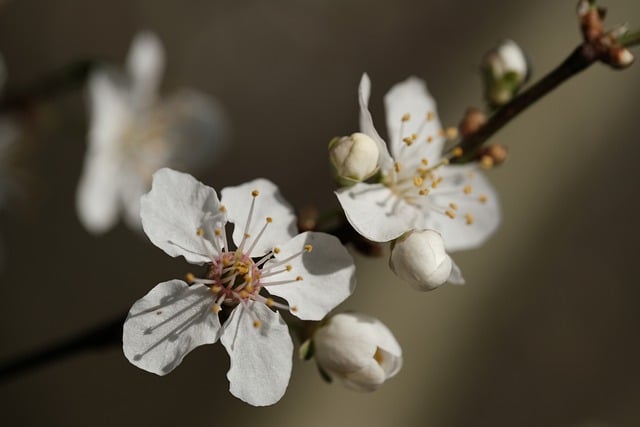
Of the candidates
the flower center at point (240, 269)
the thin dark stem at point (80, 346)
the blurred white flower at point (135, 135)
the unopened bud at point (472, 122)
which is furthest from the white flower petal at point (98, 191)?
the unopened bud at point (472, 122)

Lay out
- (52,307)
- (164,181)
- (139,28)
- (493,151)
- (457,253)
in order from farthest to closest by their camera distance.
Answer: (139,28) < (52,307) < (457,253) < (493,151) < (164,181)

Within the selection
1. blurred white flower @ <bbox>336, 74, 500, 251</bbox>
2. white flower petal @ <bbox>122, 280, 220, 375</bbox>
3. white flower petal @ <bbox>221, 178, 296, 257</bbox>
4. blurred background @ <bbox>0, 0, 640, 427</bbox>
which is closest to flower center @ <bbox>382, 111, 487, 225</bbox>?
blurred white flower @ <bbox>336, 74, 500, 251</bbox>

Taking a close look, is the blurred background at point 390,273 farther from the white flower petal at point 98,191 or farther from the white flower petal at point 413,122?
the white flower petal at point 413,122

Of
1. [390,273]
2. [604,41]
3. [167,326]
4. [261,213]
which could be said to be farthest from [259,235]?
[390,273]

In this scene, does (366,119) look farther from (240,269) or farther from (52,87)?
(52,87)

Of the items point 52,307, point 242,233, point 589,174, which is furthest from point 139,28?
point 242,233

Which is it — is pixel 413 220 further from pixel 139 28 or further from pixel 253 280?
pixel 139 28

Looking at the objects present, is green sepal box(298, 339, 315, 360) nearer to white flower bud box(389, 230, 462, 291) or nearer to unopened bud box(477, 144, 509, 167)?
white flower bud box(389, 230, 462, 291)
